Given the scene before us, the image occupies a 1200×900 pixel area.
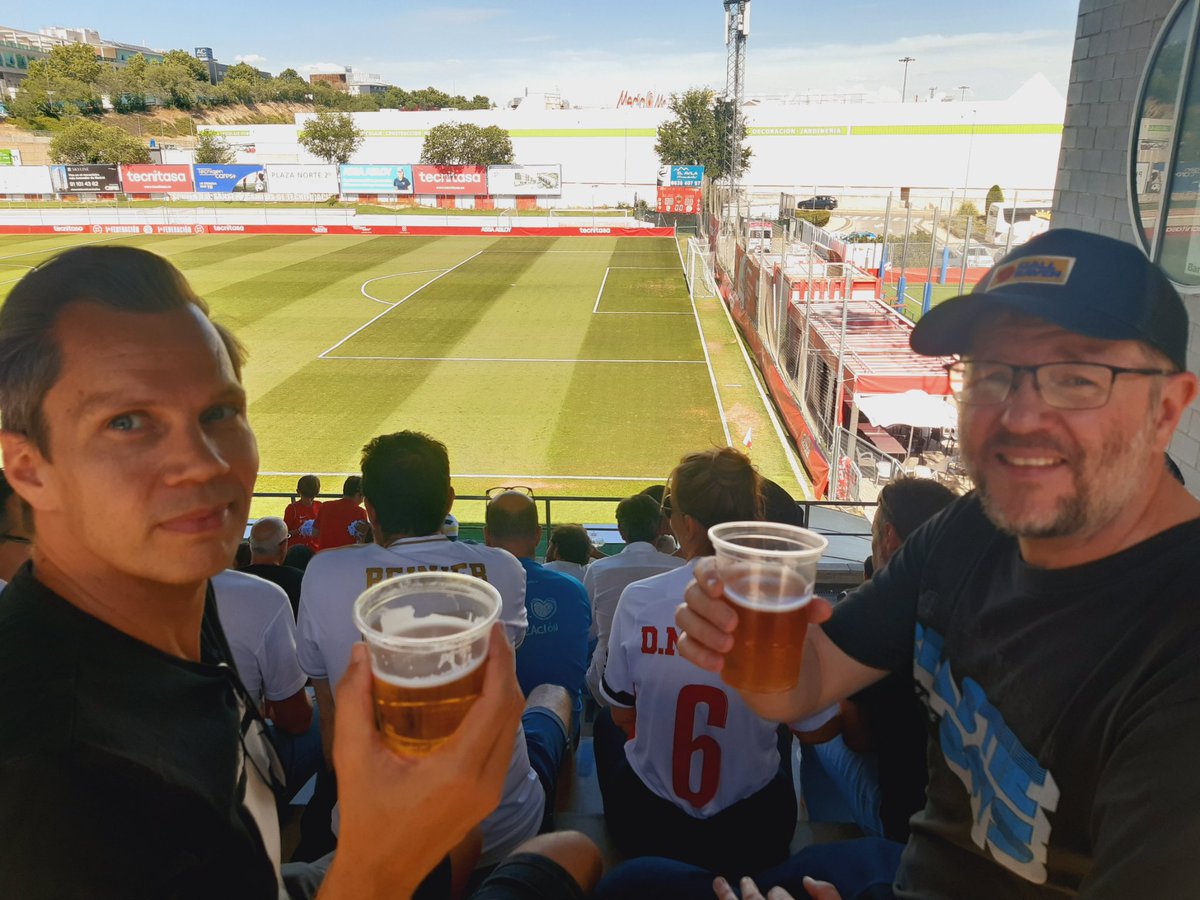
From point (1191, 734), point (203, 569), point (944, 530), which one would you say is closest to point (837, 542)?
point (944, 530)

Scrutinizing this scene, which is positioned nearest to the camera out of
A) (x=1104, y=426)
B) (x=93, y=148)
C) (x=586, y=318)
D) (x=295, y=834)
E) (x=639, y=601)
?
(x=1104, y=426)

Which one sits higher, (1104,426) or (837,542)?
(1104,426)

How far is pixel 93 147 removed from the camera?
205ft

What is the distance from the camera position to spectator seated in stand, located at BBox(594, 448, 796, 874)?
2.61 m

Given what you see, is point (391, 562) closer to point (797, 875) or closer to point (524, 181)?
point (797, 875)

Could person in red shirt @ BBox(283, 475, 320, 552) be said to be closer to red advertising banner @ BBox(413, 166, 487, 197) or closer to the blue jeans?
the blue jeans

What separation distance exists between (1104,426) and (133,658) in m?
1.75

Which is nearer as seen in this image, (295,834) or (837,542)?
(295,834)

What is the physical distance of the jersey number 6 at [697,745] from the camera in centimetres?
261

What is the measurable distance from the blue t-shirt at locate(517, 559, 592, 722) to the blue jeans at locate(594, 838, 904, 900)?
1616 millimetres

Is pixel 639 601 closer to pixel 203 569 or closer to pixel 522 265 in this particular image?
pixel 203 569

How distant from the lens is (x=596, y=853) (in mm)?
1727

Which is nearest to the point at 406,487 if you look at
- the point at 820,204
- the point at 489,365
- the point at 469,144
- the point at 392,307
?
the point at 489,365

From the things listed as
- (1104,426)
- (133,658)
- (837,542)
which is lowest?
(837,542)
